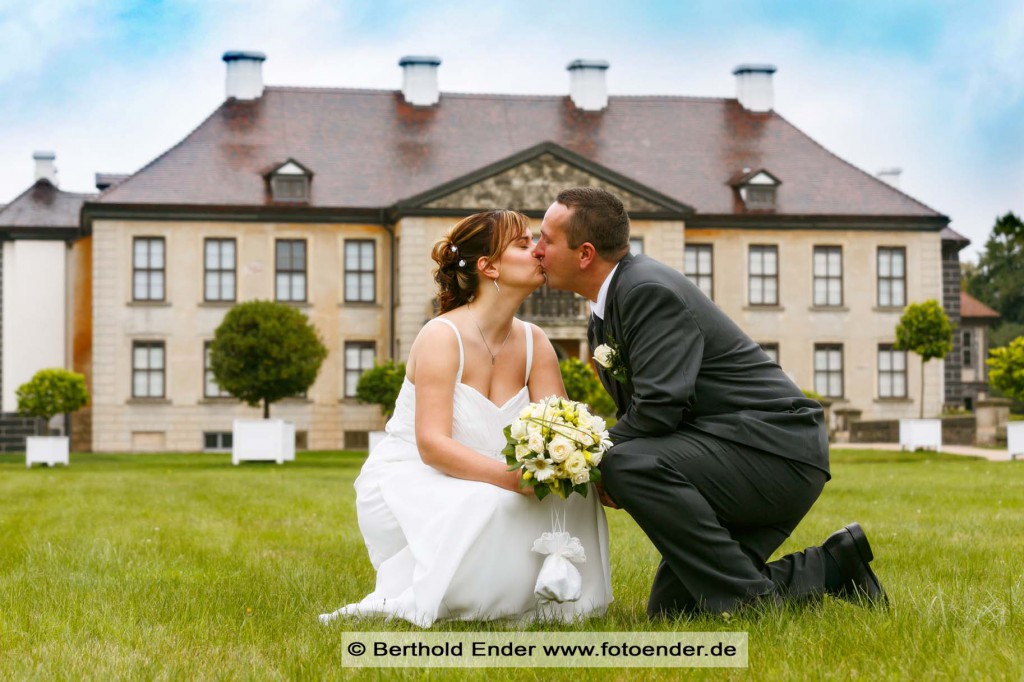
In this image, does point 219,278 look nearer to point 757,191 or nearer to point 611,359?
point 757,191

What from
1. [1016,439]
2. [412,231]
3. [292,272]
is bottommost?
[1016,439]

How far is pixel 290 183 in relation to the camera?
3366cm

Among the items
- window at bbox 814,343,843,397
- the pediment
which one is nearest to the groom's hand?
the pediment

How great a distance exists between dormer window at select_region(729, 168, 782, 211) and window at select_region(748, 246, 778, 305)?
53.3 inches

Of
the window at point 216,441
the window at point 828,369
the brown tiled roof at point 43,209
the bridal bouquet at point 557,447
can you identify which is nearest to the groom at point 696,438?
the bridal bouquet at point 557,447

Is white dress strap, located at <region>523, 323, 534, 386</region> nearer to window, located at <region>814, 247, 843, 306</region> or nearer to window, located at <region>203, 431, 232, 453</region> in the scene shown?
window, located at <region>203, 431, 232, 453</region>

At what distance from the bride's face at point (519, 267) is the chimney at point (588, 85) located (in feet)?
108

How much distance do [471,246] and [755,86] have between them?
34867 millimetres

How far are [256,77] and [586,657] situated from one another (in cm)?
3472

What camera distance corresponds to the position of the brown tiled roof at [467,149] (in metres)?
34.1

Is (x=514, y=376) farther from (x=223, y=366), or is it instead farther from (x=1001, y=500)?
(x=223, y=366)

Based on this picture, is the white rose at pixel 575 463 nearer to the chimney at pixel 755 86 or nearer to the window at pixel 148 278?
the window at pixel 148 278

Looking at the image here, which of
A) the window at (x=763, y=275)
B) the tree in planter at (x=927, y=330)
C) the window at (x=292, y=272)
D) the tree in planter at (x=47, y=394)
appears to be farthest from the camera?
the window at (x=763, y=275)

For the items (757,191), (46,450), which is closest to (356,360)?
(46,450)
